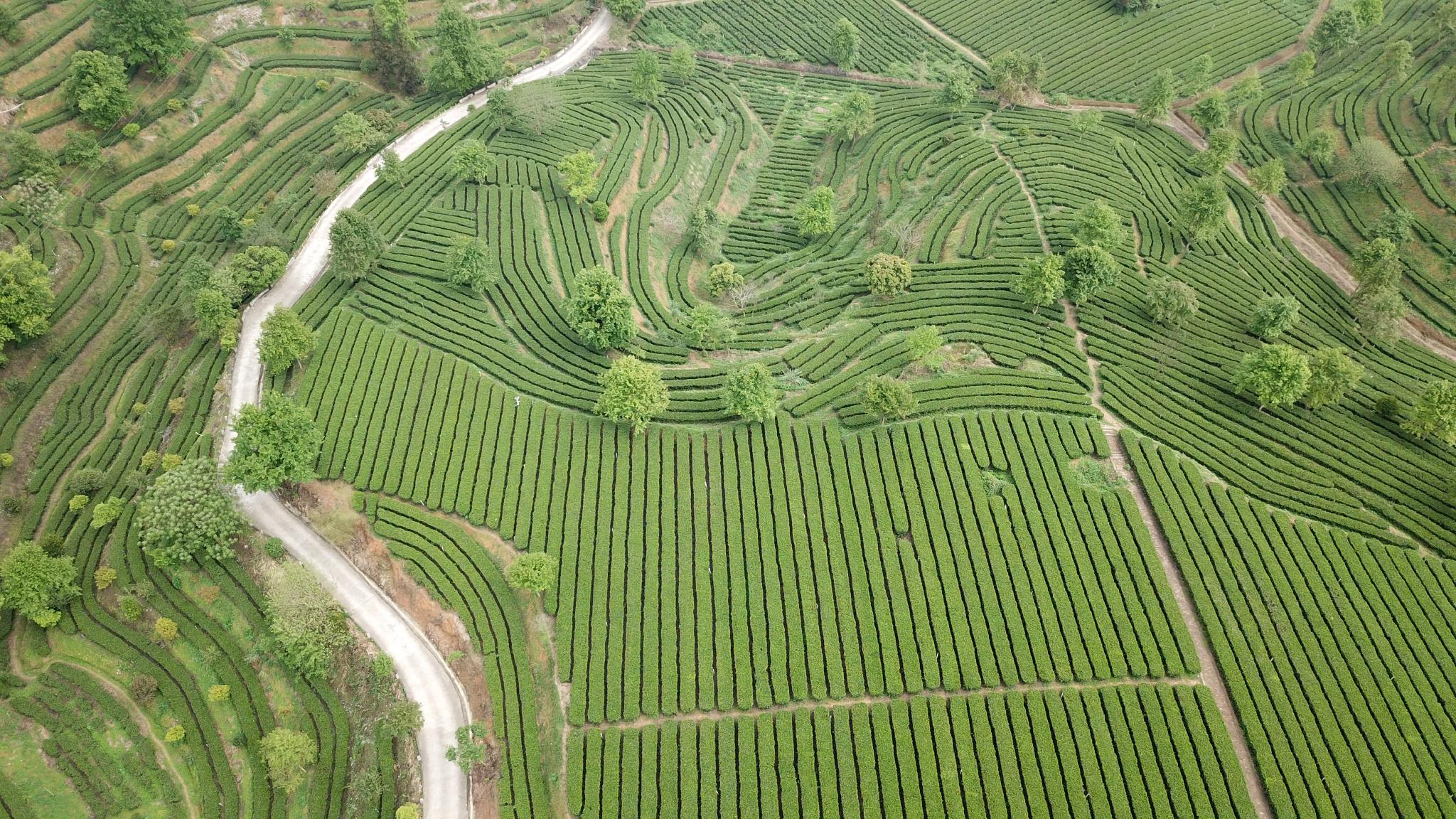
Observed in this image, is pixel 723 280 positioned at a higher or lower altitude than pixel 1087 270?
higher

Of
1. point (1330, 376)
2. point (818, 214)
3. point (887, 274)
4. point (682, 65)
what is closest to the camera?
point (1330, 376)

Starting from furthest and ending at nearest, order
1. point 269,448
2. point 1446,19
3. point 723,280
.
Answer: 1. point 1446,19
2. point 723,280
3. point 269,448

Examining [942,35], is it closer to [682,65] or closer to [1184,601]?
[682,65]

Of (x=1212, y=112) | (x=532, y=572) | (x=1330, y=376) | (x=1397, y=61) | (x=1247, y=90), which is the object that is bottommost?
(x=532, y=572)

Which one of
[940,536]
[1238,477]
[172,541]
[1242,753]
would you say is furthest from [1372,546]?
[172,541]

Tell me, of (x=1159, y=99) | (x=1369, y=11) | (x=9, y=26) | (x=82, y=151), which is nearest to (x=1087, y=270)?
(x=1159, y=99)

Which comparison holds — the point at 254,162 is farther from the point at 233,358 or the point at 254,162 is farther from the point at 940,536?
the point at 940,536

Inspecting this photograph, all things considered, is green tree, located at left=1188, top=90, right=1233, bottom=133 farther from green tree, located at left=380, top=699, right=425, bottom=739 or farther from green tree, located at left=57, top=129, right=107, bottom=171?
green tree, located at left=57, top=129, right=107, bottom=171

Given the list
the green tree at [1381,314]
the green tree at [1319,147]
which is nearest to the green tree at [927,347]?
the green tree at [1381,314]
